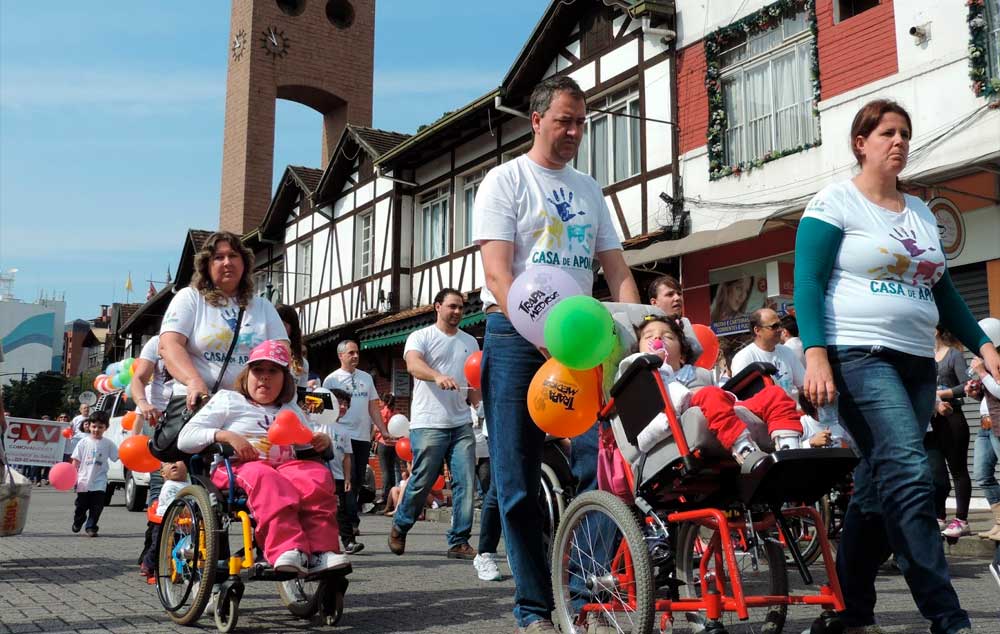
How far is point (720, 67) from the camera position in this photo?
1595 centimetres

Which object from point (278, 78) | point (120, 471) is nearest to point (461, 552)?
point (120, 471)

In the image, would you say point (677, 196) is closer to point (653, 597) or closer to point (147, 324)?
point (653, 597)

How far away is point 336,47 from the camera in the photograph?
3959 centimetres

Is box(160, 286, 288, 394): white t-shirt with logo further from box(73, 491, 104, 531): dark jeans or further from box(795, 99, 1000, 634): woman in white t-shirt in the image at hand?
box(73, 491, 104, 531): dark jeans

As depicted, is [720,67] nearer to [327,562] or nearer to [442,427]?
[442,427]

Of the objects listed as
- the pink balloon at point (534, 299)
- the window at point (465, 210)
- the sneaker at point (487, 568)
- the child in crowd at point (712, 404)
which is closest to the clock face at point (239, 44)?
the window at point (465, 210)

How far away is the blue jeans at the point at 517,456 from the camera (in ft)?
13.4

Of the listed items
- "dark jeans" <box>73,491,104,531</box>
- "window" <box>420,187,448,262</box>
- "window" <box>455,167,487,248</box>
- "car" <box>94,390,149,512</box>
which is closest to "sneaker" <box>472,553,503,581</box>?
"dark jeans" <box>73,491,104,531</box>

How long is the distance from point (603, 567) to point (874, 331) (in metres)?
1.35

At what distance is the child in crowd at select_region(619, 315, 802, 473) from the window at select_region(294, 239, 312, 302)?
26.4 m

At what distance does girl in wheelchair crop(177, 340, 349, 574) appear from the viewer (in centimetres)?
470

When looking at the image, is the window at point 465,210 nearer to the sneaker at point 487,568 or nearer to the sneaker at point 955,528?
the sneaker at point 955,528

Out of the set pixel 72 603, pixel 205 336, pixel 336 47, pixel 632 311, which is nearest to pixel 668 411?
pixel 632 311

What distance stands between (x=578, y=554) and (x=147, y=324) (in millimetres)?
47785
